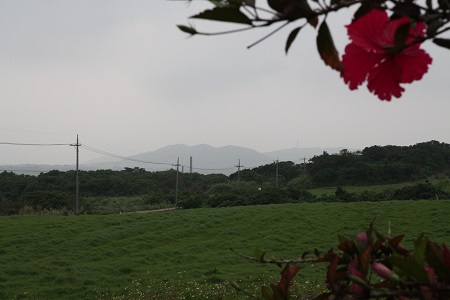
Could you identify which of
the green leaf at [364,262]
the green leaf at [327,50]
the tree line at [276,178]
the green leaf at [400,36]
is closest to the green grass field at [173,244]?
the green leaf at [364,262]

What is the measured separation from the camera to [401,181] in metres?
27.9

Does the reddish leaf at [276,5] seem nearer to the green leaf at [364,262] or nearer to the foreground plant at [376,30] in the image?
the foreground plant at [376,30]

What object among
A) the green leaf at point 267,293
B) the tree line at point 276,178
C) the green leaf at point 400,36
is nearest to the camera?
the green leaf at point 400,36

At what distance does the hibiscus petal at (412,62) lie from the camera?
0.52m

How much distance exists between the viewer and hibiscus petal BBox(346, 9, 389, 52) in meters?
0.49

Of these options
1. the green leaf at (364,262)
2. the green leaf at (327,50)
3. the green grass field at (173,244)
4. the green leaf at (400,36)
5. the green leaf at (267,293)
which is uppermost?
the green leaf at (327,50)

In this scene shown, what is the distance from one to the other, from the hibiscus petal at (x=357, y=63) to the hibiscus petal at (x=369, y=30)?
0.07 ft

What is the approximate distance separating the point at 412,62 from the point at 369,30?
0.07 meters

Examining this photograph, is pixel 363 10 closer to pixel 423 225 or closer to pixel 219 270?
pixel 219 270

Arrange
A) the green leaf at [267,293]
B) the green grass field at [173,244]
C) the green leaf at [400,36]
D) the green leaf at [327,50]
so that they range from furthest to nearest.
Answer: the green grass field at [173,244] < the green leaf at [267,293] < the green leaf at [327,50] < the green leaf at [400,36]

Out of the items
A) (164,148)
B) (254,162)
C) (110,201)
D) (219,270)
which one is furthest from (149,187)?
(164,148)

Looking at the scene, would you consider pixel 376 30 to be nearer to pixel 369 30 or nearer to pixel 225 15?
pixel 369 30

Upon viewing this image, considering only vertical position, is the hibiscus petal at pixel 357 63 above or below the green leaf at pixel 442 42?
below

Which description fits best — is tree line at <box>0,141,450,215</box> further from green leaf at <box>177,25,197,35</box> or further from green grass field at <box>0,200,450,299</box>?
green leaf at <box>177,25,197,35</box>
